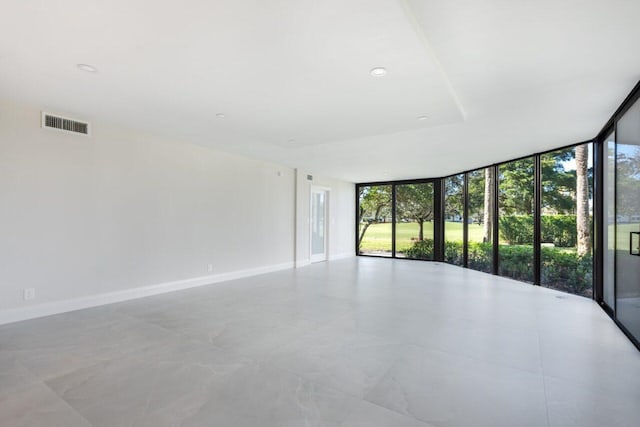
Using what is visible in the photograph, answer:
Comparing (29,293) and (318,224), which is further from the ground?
(318,224)

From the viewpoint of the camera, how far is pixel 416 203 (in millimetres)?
10055

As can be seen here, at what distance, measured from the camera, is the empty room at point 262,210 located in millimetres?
2062

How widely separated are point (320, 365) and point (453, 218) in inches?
294

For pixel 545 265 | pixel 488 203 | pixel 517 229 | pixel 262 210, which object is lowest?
pixel 545 265

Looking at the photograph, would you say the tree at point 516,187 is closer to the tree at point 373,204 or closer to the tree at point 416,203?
the tree at point 416,203

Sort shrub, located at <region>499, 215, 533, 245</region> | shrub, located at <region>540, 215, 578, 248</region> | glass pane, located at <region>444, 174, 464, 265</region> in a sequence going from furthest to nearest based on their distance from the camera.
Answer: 1. glass pane, located at <region>444, 174, 464, 265</region>
2. shrub, located at <region>499, 215, 533, 245</region>
3. shrub, located at <region>540, 215, 578, 248</region>

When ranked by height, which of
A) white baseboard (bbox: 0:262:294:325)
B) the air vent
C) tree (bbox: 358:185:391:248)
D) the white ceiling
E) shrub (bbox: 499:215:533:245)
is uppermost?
the white ceiling

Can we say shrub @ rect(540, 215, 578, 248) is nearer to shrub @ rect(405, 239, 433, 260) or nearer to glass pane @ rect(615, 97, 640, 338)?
glass pane @ rect(615, 97, 640, 338)

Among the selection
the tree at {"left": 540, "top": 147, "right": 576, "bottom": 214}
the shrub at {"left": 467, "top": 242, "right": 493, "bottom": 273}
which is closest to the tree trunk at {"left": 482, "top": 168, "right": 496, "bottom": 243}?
the shrub at {"left": 467, "top": 242, "right": 493, "bottom": 273}

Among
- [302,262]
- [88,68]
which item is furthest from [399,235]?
[88,68]

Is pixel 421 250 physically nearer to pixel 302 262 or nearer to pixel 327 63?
pixel 302 262

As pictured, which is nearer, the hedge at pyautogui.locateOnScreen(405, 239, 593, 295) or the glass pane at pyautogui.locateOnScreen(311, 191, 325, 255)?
the hedge at pyautogui.locateOnScreen(405, 239, 593, 295)

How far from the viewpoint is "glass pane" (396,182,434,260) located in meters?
9.85

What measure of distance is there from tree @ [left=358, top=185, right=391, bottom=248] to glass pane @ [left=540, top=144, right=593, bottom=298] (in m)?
5.14
